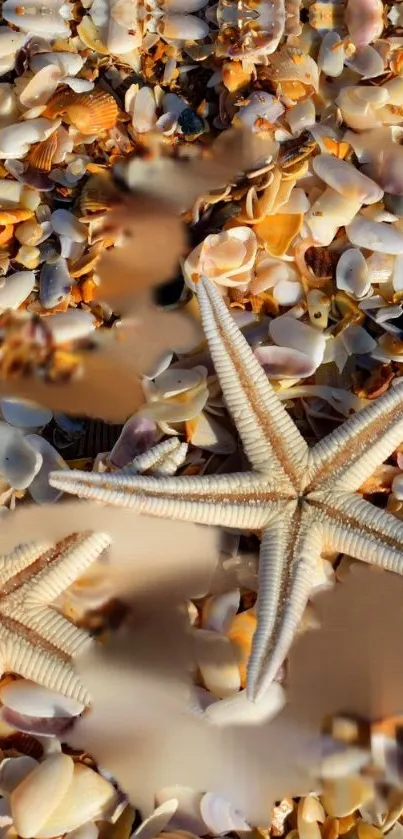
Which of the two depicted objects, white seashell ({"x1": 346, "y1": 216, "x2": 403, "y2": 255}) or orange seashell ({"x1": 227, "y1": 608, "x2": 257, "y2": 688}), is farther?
white seashell ({"x1": 346, "y1": 216, "x2": 403, "y2": 255})

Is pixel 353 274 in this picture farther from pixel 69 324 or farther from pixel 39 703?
pixel 39 703

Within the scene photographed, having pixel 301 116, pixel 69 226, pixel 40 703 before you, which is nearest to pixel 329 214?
pixel 301 116

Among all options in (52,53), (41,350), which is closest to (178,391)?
(41,350)

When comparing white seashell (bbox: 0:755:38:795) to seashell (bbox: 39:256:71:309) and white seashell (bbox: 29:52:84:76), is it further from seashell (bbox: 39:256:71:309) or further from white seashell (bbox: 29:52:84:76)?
white seashell (bbox: 29:52:84:76)

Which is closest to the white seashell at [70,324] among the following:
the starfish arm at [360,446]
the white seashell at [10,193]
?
the white seashell at [10,193]

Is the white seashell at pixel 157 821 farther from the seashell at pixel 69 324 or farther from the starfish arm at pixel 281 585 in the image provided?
the seashell at pixel 69 324

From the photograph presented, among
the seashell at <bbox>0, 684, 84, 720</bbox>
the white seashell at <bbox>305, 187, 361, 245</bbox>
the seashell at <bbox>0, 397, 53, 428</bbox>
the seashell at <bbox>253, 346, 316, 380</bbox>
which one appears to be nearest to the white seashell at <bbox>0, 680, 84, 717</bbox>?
the seashell at <bbox>0, 684, 84, 720</bbox>
